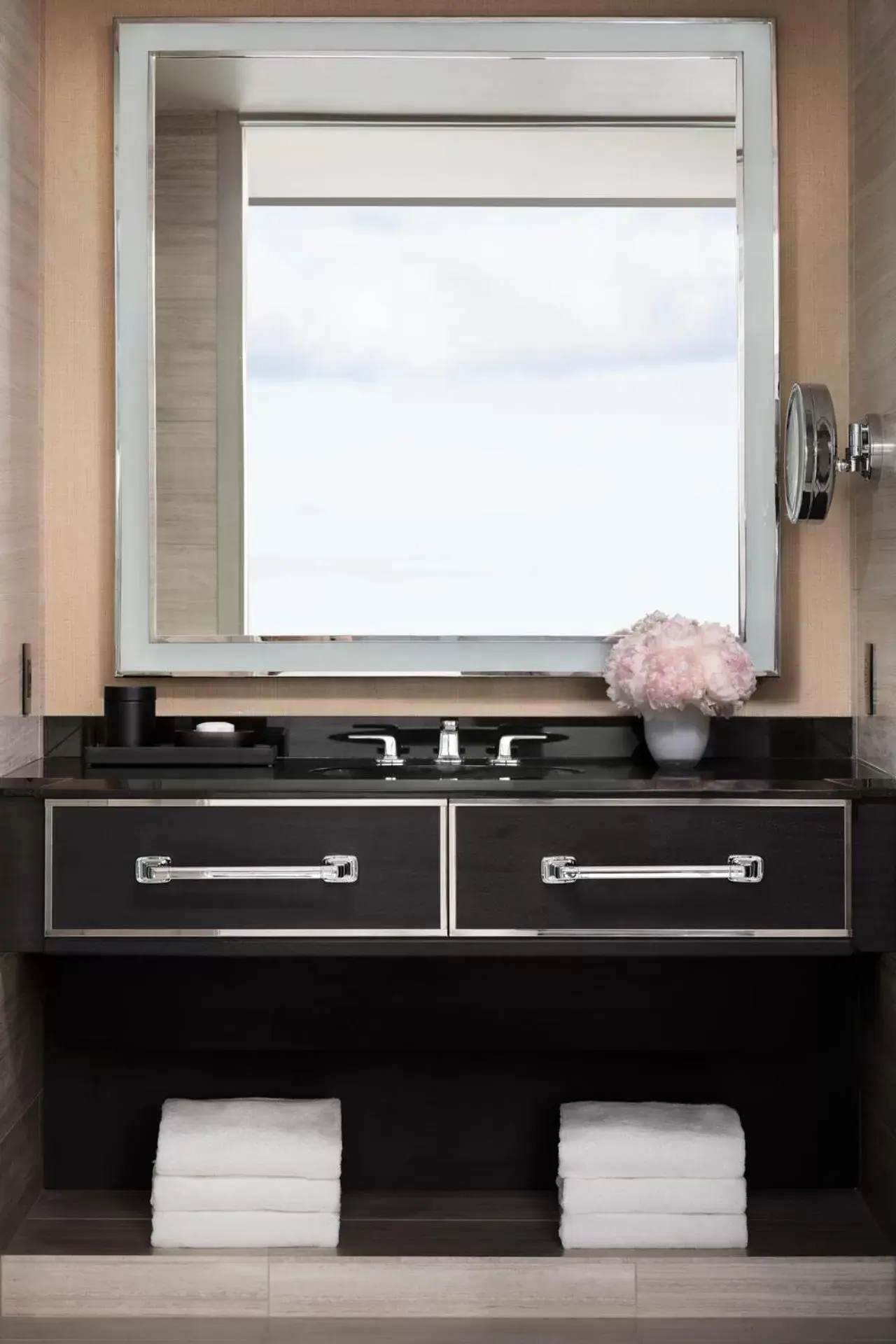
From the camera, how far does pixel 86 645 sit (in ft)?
7.09

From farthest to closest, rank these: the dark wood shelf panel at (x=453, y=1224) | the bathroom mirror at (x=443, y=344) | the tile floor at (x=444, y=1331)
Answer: the bathroom mirror at (x=443, y=344), the dark wood shelf panel at (x=453, y=1224), the tile floor at (x=444, y=1331)

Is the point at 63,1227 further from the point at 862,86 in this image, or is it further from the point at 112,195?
the point at 862,86

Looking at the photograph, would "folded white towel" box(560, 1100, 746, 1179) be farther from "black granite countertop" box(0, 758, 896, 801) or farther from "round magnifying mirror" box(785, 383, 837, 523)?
"round magnifying mirror" box(785, 383, 837, 523)

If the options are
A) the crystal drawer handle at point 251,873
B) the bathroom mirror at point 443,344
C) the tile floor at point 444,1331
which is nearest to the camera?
the crystal drawer handle at point 251,873

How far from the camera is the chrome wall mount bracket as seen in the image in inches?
76.1

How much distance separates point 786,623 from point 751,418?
363mm

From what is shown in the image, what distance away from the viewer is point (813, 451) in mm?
1954

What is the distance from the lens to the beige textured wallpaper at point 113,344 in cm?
214

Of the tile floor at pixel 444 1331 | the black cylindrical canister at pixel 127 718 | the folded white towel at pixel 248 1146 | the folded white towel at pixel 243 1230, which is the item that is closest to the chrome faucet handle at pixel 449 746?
the black cylindrical canister at pixel 127 718

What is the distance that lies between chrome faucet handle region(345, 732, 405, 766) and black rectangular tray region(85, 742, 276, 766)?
20 centimetres

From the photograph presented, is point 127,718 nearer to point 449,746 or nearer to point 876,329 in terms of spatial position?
point 449,746

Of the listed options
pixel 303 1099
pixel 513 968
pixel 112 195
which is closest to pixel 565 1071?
pixel 513 968

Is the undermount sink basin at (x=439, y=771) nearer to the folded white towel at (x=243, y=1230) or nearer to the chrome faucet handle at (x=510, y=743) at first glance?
the chrome faucet handle at (x=510, y=743)

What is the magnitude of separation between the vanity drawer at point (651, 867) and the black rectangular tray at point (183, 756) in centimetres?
36
